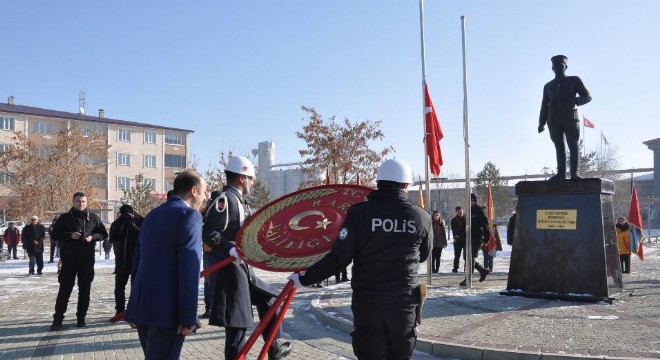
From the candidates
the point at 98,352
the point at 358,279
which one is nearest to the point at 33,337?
the point at 98,352

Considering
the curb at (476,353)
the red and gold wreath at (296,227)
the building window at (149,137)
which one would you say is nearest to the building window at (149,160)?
the building window at (149,137)

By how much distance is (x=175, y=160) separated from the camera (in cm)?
7412

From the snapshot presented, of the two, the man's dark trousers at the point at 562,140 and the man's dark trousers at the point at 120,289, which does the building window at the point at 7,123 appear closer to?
the man's dark trousers at the point at 120,289

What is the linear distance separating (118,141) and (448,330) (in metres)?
65.0

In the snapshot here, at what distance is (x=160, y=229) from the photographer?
163 inches

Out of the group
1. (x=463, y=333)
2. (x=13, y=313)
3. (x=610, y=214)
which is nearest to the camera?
(x=463, y=333)

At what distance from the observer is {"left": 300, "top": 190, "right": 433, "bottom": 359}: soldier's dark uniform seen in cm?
415

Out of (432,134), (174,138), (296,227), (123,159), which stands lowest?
(296,227)

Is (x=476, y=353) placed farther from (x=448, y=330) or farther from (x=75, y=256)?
(x=75, y=256)

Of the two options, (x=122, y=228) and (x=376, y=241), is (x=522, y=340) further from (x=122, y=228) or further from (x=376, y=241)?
(x=122, y=228)

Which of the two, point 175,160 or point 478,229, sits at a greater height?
point 175,160

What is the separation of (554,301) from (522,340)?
3659mm

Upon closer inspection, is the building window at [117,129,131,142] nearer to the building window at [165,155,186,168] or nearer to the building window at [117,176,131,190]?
the building window at [117,176,131,190]

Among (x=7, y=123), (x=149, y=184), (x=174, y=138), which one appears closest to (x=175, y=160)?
(x=174, y=138)
